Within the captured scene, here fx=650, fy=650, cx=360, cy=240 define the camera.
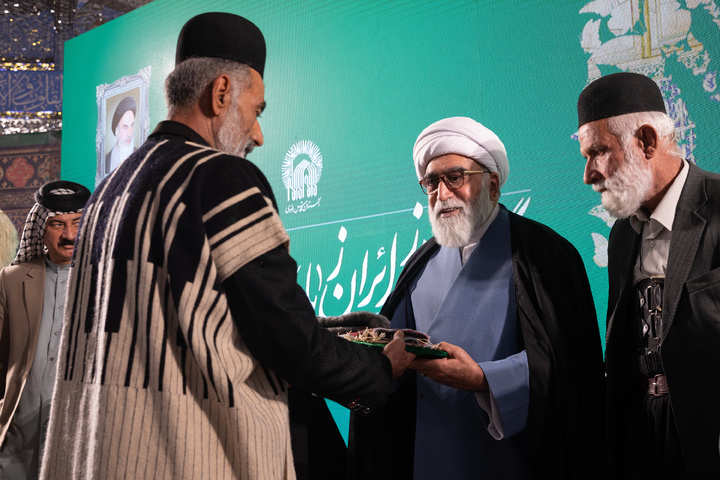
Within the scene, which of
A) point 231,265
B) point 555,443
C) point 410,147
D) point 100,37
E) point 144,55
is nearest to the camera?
A: point 231,265

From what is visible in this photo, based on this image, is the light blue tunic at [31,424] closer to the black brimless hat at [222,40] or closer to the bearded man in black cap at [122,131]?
the black brimless hat at [222,40]

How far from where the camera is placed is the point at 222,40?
67.5 inches

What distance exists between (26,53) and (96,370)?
23.8 feet

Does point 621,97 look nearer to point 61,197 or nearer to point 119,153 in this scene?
point 61,197

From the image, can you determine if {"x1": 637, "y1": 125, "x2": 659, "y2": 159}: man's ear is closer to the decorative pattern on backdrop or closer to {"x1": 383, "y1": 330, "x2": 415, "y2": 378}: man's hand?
{"x1": 383, "y1": 330, "x2": 415, "y2": 378}: man's hand

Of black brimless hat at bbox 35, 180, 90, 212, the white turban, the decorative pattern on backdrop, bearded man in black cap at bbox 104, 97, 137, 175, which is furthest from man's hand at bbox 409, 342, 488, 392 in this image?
the decorative pattern on backdrop

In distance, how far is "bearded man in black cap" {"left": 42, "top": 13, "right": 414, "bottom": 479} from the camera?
136 cm

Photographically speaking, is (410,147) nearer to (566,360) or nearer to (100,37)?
(566,360)

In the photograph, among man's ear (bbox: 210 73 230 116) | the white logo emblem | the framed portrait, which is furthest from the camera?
the framed portrait

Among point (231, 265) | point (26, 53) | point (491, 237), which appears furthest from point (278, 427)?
point (26, 53)

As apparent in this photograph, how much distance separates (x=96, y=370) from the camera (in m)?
1.41

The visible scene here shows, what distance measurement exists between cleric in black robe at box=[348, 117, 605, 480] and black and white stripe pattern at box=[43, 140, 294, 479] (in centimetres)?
84

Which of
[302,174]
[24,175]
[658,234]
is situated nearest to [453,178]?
[658,234]

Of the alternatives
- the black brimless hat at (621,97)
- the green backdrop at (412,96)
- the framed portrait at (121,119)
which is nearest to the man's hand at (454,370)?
the black brimless hat at (621,97)
